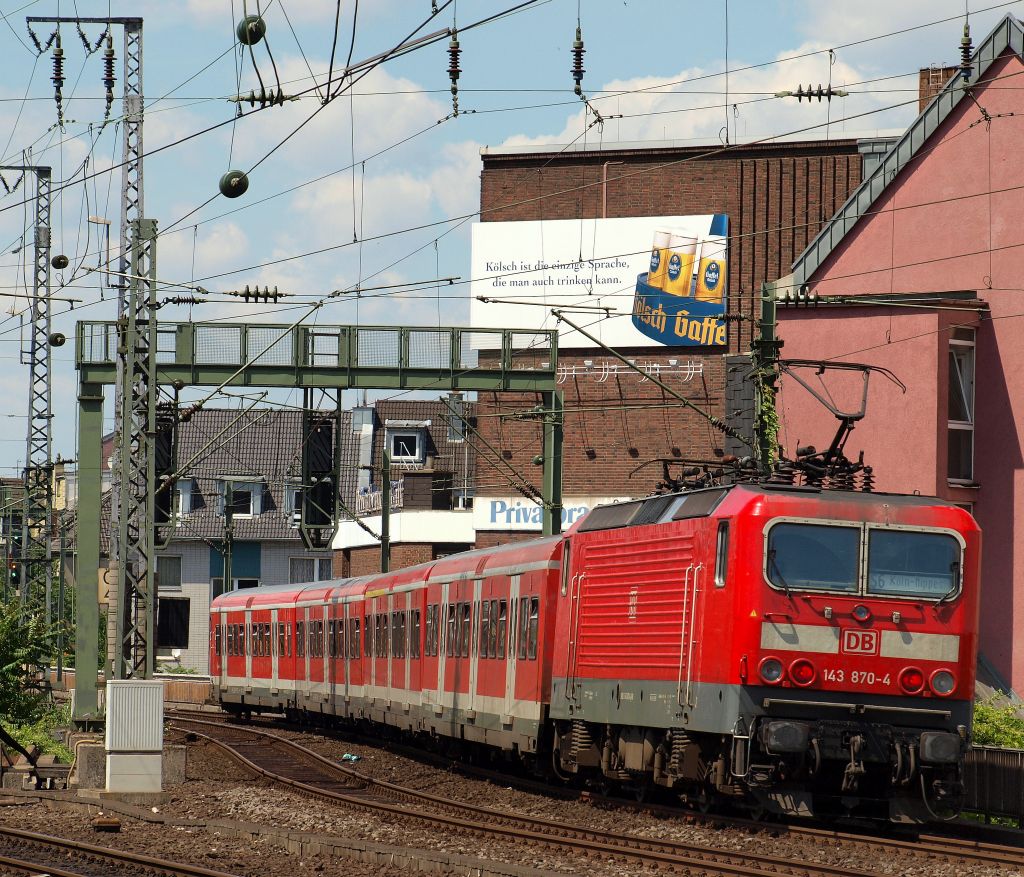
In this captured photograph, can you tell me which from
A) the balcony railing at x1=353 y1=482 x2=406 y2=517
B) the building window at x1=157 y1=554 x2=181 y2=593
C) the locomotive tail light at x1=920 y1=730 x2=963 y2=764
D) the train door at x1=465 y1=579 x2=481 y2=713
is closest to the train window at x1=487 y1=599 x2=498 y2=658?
the train door at x1=465 y1=579 x2=481 y2=713

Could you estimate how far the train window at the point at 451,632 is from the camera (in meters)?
27.4

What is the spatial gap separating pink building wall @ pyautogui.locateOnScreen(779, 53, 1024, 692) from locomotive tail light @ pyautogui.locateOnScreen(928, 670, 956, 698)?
15.4 m

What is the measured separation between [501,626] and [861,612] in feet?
29.3

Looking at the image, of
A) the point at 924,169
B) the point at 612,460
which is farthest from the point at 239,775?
the point at 612,460

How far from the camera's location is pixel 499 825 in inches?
738

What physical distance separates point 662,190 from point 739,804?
136 feet

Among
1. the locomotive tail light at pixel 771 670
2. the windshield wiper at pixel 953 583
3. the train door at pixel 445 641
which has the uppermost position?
the windshield wiper at pixel 953 583

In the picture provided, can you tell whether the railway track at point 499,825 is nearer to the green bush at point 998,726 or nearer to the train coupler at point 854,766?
the train coupler at point 854,766

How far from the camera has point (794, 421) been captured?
3500 cm

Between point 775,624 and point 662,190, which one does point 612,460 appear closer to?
point 662,190

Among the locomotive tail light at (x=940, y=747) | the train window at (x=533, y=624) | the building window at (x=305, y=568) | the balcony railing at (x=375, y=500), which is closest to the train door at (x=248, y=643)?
the balcony railing at (x=375, y=500)

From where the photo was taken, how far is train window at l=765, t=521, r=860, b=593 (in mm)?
16156

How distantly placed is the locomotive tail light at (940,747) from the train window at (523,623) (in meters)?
7.85

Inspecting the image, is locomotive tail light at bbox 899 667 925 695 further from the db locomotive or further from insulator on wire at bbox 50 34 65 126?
insulator on wire at bbox 50 34 65 126
